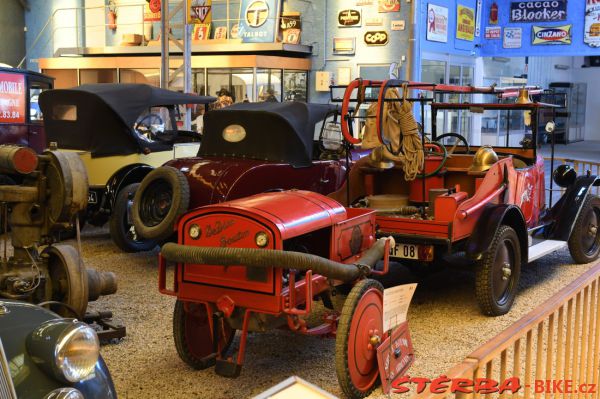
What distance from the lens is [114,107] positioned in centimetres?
890

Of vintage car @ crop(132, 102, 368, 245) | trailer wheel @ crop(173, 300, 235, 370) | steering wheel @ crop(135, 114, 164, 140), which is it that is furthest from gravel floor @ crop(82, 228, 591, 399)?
steering wheel @ crop(135, 114, 164, 140)

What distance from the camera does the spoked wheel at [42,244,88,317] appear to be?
5227 millimetres

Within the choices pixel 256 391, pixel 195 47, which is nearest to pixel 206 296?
pixel 256 391

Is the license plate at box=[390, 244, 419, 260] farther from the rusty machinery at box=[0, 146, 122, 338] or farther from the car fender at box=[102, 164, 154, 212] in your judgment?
the car fender at box=[102, 164, 154, 212]

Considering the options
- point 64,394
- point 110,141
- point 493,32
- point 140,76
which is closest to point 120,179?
point 110,141

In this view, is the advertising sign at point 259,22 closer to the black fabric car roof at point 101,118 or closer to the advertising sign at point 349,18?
the advertising sign at point 349,18

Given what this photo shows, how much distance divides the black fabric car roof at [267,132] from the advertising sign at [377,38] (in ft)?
32.6

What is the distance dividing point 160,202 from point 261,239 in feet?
11.1

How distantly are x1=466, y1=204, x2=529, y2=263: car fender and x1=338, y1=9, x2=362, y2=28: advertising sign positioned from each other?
480 inches

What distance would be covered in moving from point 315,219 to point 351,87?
178 cm

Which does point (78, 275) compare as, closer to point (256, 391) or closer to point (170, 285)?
point (256, 391)

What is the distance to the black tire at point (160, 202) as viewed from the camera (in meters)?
7.13

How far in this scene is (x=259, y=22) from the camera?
19.1 m

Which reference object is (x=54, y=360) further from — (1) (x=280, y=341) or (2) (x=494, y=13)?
(2) (x=494, y=13)
